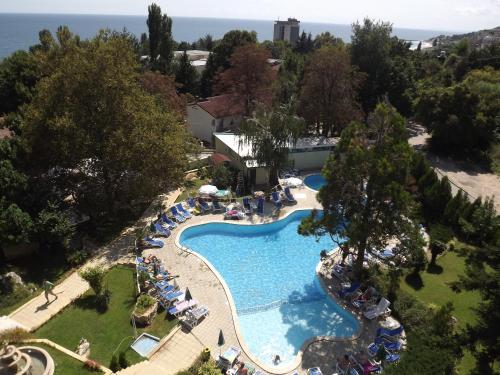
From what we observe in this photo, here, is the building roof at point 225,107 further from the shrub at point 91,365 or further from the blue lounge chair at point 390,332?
the shrub at point 91,365

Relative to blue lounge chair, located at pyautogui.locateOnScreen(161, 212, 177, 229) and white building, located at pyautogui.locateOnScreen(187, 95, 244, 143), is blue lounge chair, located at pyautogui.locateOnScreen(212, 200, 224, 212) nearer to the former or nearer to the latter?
blue lounge chair, located at pyautogui.locateOnScreen(161, 212, 177, 229)

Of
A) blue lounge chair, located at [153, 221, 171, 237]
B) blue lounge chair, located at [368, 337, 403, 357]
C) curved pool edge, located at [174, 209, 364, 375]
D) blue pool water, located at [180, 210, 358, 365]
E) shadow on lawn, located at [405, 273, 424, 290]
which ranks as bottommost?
blue pool water, located at [180, 210, 358, 365]

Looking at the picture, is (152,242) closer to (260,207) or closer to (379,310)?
(260,207)

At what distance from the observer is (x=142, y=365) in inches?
551

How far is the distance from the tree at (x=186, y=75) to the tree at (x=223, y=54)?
1.48m

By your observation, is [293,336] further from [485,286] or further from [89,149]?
[89,149]

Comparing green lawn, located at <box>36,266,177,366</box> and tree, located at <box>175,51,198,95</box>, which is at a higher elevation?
tree, located at <box>175,51,198,95</box>

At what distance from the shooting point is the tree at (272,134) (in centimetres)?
2755

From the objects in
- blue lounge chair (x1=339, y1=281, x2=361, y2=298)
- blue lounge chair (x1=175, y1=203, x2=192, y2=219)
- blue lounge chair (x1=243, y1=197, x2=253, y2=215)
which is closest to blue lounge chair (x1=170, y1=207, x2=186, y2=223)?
blue lounge chair (x1=175, y1=203, x2=192, y2=219)

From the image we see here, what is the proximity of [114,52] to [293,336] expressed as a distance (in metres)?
18.7

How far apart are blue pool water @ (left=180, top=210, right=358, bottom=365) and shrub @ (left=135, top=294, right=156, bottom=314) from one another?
4047mm

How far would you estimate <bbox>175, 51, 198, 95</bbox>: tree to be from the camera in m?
58.6

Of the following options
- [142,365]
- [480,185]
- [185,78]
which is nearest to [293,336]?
[142,365]

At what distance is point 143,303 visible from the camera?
16797 mm
